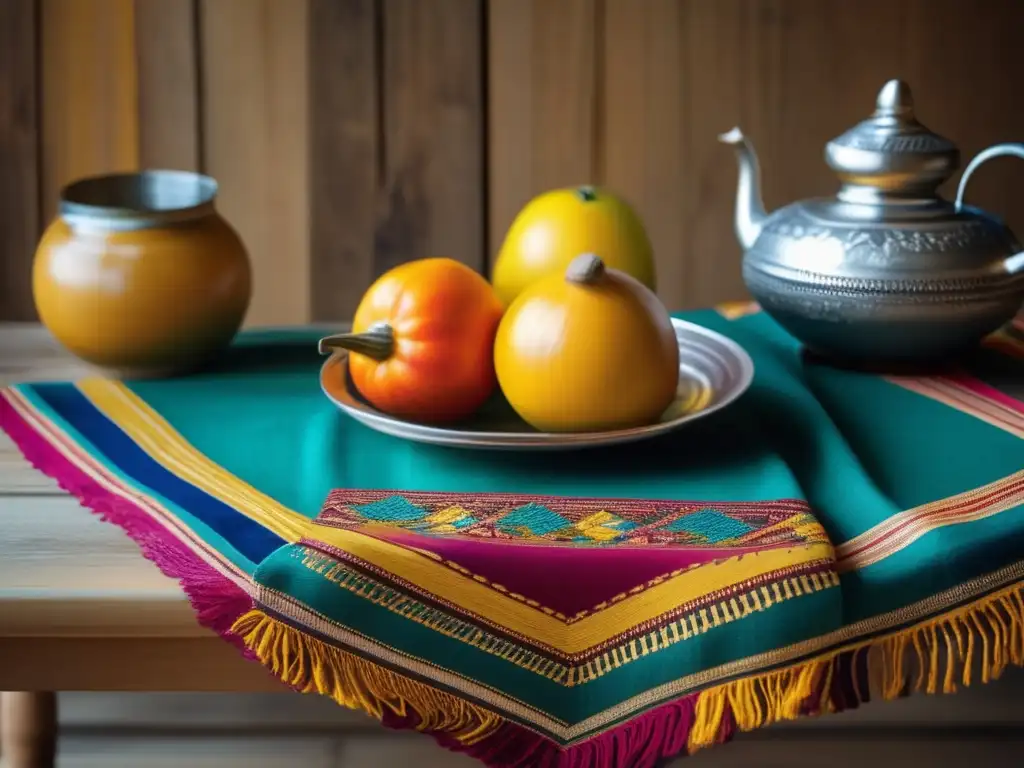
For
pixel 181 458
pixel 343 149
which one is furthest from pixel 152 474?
pixel 343 149

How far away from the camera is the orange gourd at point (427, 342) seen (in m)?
0.75

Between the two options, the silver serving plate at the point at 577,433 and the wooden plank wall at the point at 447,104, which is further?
the wooden plank wall at the point at 447,104

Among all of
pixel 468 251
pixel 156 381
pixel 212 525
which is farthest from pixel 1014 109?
pixel 212 525

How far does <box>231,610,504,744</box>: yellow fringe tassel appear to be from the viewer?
60 centimetres

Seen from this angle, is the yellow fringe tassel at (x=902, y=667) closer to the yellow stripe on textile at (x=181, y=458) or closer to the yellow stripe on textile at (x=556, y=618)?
the yellow stripe on textile at (x=556, y=618)

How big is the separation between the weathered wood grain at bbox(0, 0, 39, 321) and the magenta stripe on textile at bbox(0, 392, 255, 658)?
2.83ft

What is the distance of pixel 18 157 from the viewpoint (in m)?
1.59

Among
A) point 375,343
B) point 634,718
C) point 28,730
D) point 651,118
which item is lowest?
point 28,730

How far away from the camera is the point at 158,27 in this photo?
5.17ft

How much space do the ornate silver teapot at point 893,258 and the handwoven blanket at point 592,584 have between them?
5.8 inches

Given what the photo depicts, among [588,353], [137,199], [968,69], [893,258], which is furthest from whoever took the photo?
[968,69]

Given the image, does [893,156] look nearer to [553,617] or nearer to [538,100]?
[553,617]

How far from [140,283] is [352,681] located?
36 centimetres

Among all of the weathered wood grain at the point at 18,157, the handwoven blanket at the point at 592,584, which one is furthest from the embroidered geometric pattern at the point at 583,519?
the weathered wood grain at the point at 18,157
